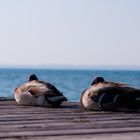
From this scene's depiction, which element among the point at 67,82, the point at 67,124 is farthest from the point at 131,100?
the point at 67,82

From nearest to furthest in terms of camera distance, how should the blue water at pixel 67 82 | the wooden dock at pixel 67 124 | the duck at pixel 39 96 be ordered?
the wooden dock at pixel 67 124, the duck at pixel 39 96, the blue water at pixel 67 82

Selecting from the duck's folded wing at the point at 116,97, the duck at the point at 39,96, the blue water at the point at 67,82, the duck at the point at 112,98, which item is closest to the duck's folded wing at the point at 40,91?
the duck at the point at 39,96

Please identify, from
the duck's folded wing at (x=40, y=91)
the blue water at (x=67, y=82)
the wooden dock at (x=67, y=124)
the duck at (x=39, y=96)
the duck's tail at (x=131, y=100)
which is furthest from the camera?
the blue water at (x=67, y=82)

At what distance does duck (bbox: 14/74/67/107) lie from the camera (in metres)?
11.9

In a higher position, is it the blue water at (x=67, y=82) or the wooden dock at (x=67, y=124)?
the wooden dock at (x=67, y=124)

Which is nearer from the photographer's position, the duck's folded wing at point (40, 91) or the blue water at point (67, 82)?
the duck's folded wing at point (40, 91)

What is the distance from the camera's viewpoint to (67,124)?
837 centimetres

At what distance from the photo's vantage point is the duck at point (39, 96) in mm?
11914

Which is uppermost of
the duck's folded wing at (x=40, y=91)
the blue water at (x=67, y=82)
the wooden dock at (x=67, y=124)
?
the duck's folded wing at (x=40, y=91)

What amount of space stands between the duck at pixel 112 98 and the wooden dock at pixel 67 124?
0.43m

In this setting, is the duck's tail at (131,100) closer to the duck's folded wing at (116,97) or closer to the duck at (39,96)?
the duck's folded wing at (116,97)

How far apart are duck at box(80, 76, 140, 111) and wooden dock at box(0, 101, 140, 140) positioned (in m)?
0.43

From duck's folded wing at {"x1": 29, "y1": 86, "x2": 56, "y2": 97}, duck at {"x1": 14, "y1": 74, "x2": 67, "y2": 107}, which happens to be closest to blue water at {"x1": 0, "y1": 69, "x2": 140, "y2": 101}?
duck at {"x1": 14, "y1": 74, "x2": 67, "y2": 107}

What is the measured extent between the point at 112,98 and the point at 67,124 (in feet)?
9.24
